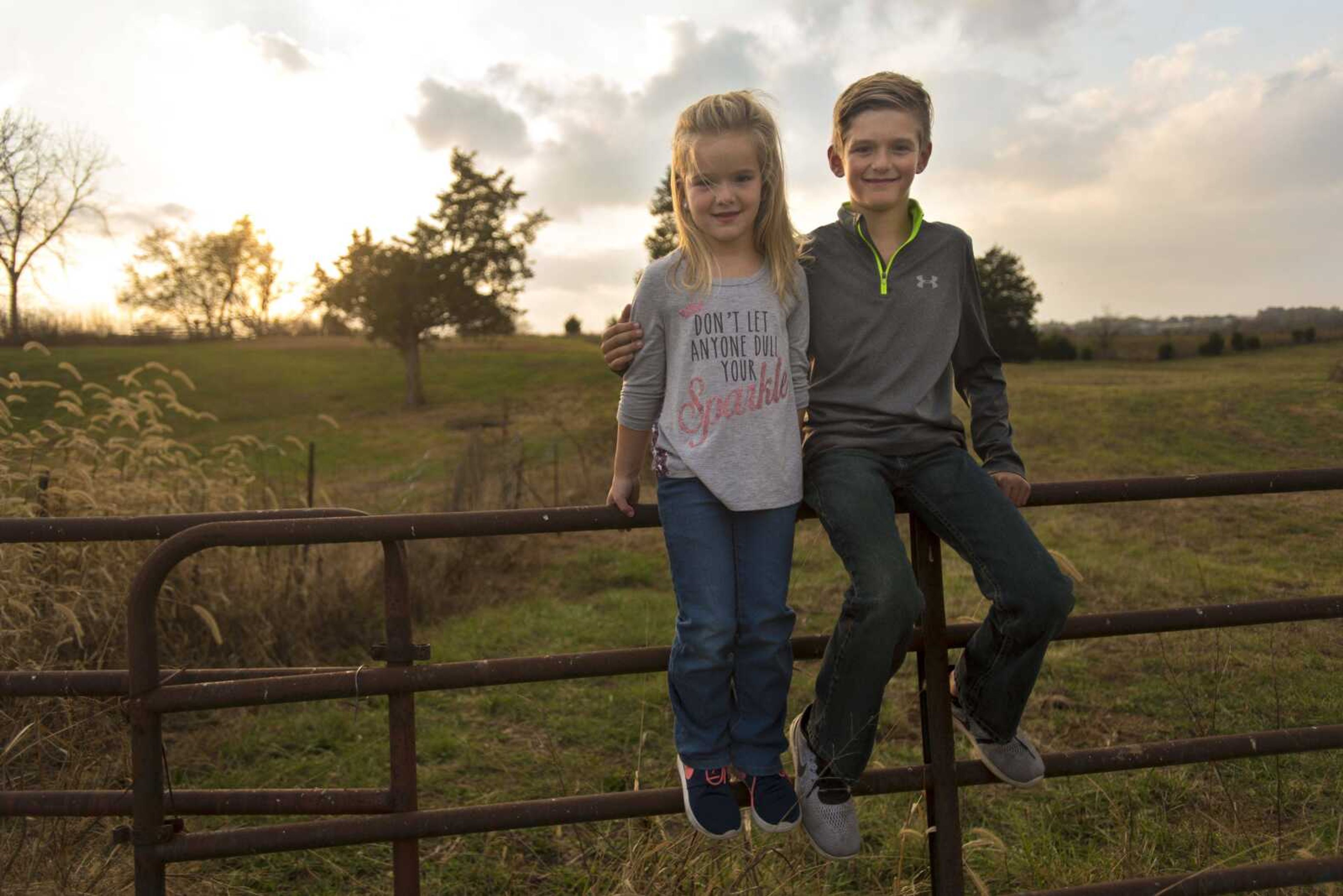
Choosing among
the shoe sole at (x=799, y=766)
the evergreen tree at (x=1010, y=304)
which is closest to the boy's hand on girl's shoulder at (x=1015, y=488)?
the shoe sole at (x=799, y=766)

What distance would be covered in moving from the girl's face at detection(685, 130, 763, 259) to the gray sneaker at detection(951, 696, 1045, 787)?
4.43 ft

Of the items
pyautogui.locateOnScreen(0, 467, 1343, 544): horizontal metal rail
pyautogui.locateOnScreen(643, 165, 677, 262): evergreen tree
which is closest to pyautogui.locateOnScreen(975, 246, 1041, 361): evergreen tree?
pyautogui.locateOnScreen(643, 165, 677, 262): evergreen tree

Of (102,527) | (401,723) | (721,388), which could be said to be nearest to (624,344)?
(721,388)

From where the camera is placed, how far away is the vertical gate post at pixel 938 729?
2480 mm

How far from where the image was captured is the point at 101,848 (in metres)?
3.51

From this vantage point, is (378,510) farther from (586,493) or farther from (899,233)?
(899,233)

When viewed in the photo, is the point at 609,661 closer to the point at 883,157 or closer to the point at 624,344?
the point at 624,344

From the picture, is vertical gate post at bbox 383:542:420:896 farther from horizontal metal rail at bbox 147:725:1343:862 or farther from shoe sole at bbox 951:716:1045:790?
shoe sole at bbox 951:716:1045:790

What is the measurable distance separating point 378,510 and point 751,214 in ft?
33.5

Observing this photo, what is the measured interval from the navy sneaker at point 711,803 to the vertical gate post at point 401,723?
2.06 ft

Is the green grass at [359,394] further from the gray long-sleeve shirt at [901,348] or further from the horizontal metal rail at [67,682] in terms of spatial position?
the gray long-sleeve shirt at [901,348]

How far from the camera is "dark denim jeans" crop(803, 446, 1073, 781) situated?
2.22 metres

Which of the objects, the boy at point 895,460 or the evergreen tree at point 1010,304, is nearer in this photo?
the boy at point 895,460

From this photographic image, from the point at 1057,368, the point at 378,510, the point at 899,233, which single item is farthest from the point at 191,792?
the point at 1057,368
